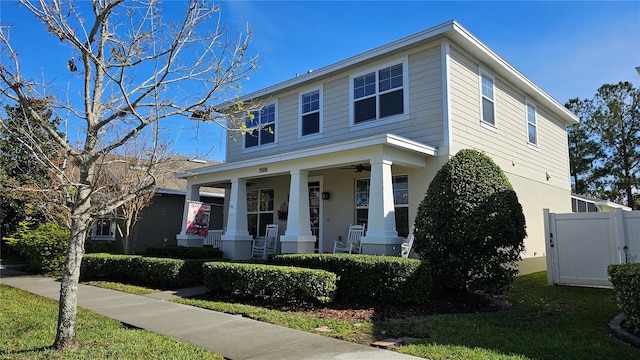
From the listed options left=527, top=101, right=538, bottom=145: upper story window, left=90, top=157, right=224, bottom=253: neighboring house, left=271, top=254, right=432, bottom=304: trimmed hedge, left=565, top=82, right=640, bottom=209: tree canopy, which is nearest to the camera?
left=271, top=254, right=432, bottom=304: trimmed hedge

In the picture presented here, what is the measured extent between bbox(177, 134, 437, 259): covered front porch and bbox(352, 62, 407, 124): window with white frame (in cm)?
151

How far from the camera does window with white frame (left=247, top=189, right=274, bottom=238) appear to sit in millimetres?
15164

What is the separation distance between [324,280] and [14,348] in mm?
4702

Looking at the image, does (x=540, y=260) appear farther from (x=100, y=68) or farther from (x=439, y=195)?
(x=100, y=68)

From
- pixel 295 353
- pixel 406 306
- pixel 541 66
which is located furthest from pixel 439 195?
pixel 541 66

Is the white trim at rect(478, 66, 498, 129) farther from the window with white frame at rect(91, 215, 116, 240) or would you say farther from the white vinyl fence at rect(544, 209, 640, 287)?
the window with white frame at rect(91, 215, 116, 240)

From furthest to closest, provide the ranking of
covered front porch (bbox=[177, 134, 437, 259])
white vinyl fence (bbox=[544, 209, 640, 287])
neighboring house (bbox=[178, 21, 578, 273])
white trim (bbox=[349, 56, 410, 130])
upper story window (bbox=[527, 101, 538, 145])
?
upper story window (bbox=[527, 101, 538, 145]) < white trim (bbox=[349, 56, 410, 130]) < neighboring house (bbox=[178, 21, 578, 273]) < covered front porch (bbox=[177, 134, 437, 259]) < white vinyl fence (bbox=[544, 209, 640, 287])

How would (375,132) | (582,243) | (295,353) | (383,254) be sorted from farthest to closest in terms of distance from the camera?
1. (375,132)
2. (582,243)
3. (383,254)
4. (295,353)

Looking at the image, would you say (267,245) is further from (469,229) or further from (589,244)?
(589,244)

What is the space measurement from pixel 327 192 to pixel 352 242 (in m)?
2.25

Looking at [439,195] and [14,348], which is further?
[439,195]

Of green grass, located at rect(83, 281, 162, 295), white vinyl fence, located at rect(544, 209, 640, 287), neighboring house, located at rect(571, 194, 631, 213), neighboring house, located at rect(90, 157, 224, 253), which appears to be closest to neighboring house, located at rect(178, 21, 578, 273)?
white vinyl fence, located at rect(544, 209, 640, 287)

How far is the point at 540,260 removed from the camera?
525 inches

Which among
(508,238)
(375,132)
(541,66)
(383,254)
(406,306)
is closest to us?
(406,306)
